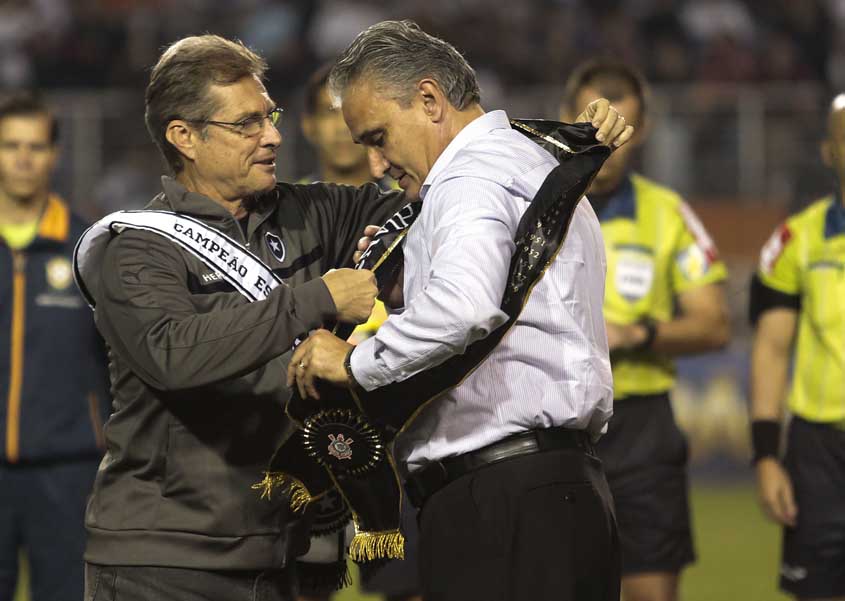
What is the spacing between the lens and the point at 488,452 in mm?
3162

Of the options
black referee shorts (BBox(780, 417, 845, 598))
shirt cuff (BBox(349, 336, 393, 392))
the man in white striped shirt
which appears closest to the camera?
shirt cuff (BBox(349, 336, 393, 392))

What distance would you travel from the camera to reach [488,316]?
9.39 feet

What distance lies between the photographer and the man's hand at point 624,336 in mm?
5023

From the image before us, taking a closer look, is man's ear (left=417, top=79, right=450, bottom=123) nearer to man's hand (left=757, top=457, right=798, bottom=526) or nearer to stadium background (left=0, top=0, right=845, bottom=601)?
man's hand (left=757, top=457, right=798, bottom=526)

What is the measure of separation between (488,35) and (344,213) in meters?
10.5

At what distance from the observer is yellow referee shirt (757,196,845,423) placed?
500cm

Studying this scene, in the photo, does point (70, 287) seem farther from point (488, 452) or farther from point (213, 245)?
point (488, 452)

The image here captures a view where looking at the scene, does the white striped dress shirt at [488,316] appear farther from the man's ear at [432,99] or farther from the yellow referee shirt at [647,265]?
the yellow referee shirt at [647,265]

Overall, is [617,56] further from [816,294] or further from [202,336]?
[202,336]

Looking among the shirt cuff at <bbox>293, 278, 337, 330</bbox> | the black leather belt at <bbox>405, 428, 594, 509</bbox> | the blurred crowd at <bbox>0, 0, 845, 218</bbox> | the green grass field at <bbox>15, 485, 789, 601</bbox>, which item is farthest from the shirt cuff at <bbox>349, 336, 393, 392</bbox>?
the blurred crowd at <bbox>0, 0, 845, 218</bbox>

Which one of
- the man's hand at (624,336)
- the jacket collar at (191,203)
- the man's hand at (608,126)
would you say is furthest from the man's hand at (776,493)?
the jacket collar at (191,203)

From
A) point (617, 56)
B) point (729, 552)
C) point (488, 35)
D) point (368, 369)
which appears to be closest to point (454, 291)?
point (368, 369)

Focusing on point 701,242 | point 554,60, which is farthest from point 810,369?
point 554,60

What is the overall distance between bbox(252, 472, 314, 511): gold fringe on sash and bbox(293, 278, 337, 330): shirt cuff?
0.43 meters
